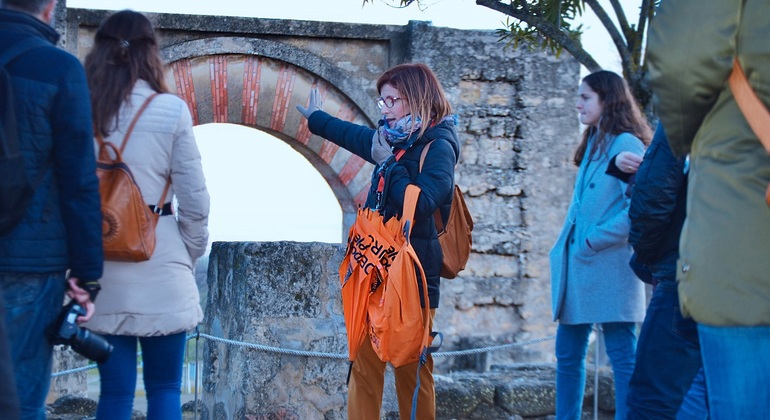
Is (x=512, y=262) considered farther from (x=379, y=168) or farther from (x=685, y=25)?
(x=685, y=25)

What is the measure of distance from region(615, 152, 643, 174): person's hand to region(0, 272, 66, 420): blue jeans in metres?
2.19

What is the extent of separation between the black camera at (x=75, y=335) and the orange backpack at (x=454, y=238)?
4.61 feet

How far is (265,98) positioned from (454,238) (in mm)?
4111

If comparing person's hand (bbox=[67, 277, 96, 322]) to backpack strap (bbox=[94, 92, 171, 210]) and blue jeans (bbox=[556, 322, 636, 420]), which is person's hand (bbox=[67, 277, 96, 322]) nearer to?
backpack strap (bbox=[94, 92, 171, 210])

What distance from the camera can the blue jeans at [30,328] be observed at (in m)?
2.44

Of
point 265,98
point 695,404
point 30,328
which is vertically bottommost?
point 695,404

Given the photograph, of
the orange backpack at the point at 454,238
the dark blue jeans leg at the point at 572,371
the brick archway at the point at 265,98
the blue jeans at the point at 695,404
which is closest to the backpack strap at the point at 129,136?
the orange backpack at the point at 454,238

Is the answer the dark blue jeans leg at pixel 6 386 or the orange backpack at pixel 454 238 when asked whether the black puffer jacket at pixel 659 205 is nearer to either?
the orange backpack at pixel 454 238

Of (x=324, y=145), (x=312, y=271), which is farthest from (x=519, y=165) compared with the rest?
(x=312, y=271)

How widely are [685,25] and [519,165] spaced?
6131mm

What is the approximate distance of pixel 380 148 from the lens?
3.66m

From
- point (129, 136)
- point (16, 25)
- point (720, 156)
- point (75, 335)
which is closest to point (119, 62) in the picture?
point (129, 136)

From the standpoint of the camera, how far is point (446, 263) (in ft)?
11.8

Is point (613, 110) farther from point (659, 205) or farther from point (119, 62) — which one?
point (119, 62)
